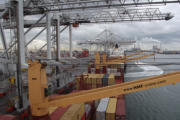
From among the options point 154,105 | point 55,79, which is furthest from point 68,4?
point 154,105

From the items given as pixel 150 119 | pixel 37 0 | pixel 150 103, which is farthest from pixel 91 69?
pixel 37 0

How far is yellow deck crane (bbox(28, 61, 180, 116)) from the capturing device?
5621 millimetres

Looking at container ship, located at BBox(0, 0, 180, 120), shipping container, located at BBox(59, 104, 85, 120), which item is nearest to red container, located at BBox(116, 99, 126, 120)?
container ship, located at BBox(0, 0, 180, 120)

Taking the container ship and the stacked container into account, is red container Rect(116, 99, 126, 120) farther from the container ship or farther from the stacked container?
the stacked container

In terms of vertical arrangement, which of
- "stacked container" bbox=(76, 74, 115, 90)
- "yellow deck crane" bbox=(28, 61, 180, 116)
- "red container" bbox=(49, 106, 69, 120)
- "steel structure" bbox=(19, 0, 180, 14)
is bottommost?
"stacked container" bbox=(76, 74, 115, 90)

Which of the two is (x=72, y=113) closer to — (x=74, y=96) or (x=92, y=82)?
(x=74, y=96)

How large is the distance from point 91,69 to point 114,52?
104 ft

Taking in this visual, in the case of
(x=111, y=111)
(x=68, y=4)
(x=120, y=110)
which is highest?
(x=68, y=4)

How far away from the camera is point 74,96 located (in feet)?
19.9

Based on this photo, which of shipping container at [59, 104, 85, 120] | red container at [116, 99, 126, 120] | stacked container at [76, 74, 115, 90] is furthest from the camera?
stacked container at [76, 74, 115, 90]

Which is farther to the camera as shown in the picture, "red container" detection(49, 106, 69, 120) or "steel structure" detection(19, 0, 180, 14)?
"steel structure" detection(19, 0, 180, 14)

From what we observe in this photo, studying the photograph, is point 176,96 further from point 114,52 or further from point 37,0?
point 114,52

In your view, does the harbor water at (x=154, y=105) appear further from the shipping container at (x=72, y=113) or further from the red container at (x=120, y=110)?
the shipping container at (x=72, y=113)

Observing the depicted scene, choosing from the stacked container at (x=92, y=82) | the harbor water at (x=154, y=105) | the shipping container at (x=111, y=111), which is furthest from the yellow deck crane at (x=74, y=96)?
the stacked container at (x=92, y=82)
